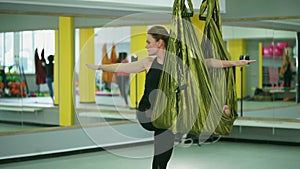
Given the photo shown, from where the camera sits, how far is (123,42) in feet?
28.0

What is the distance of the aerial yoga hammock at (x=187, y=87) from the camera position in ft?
10.2

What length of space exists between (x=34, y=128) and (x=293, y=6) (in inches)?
165

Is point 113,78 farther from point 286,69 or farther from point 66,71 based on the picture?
point 286,69

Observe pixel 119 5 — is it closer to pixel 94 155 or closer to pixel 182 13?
pixel 94 155

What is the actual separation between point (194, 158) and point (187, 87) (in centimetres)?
395

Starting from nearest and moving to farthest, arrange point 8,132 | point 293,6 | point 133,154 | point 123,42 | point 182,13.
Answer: point 182,13
point 8,132
point 133,154
point 293,6
point 123,42

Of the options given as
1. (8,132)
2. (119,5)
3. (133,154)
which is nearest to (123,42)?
(119,5)

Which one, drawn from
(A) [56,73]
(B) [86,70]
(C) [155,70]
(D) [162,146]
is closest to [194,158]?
(B) [86,70]

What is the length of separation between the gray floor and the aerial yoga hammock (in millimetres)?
3189

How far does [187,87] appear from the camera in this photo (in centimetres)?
312

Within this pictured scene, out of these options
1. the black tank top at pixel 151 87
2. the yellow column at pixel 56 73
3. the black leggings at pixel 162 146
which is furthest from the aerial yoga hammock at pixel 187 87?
the yellow column at pixel 56 73

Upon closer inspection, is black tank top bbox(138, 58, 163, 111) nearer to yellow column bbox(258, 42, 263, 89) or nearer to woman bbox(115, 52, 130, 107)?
woman bbox(115, 52, 130, 107)

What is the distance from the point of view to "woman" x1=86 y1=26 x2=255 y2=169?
3459 mm

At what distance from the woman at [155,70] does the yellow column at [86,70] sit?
3948mm
